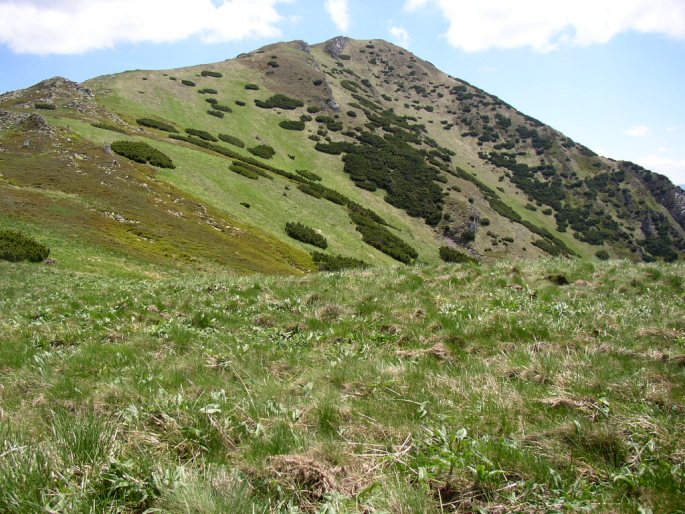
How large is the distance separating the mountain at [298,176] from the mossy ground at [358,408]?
26110 mm

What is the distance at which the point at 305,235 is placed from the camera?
175 feet

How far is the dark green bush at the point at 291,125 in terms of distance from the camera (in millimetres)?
92938

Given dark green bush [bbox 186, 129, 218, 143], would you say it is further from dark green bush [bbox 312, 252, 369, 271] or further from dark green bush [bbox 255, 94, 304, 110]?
dark green bush [bbox 312, 252, 369, 271]

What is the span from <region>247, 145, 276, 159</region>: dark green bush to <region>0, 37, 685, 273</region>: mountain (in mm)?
599

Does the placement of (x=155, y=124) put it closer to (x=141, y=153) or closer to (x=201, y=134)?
(x=201, y=134)

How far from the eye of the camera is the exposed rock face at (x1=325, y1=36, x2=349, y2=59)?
170 metres

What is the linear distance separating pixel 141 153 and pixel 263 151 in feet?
96.1

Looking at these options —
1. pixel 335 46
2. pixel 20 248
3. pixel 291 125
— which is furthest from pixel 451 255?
pixel 335 46

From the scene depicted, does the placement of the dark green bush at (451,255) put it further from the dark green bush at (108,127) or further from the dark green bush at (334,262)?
the dark green bush at (108,127)

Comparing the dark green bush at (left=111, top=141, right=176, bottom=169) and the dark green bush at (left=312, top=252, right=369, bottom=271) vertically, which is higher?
the dark green bush at (left=111, top=141, right=176, bottom=169)

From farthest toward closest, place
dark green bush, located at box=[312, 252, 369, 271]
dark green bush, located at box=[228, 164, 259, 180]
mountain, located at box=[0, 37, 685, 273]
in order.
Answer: dark green bush, located at box=[228, 164, 259, 180]
dark green bush, located at box=[312, 252, 369, 271]
mountain, located at box=[0, 37, 685, 273]

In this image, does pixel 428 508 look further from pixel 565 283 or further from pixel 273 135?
pixel 273 135

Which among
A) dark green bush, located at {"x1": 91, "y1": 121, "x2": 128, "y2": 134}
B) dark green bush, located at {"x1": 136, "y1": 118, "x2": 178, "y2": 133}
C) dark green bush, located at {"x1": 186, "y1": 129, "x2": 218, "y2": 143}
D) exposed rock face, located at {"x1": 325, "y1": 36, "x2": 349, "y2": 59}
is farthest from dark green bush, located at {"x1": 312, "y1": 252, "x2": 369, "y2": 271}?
exposed rock face, located at {"x1": 325, "y1": 36, "x2": 349, "y2": 59}

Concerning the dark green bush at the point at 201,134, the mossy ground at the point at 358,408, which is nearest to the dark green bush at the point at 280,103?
the dark green bush at the point at 201,134
